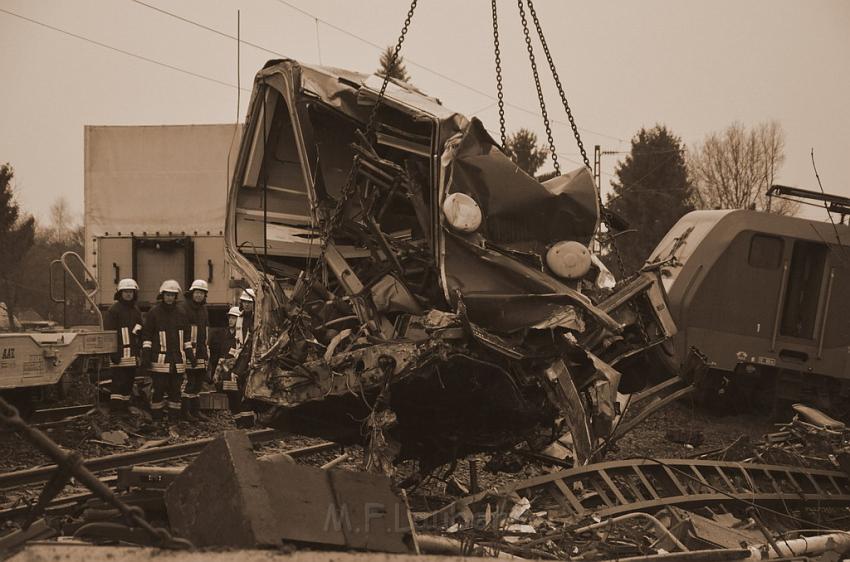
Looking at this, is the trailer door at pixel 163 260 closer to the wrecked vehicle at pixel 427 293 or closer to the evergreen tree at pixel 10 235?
the wrecked vehicle at pixel 427 293

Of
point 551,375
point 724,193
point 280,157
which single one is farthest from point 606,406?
point 724,193

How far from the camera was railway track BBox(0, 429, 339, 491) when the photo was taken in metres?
7.81

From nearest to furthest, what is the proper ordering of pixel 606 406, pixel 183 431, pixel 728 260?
pixel 606 406
pixel 183 431
pixel 728 260

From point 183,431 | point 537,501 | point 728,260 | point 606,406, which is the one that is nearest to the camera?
point 537,501

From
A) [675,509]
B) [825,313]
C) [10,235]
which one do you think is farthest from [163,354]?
[10,235]

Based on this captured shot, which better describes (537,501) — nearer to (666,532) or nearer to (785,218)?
(666,532)

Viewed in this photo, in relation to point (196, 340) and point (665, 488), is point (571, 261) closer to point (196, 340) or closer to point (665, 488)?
point (665, 488)

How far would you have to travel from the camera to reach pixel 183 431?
11.4 m

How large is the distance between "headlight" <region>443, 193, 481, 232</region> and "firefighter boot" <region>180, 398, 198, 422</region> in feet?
23.3

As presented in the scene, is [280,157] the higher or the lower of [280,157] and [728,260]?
the higher

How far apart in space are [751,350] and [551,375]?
9.18 meters

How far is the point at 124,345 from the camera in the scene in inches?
467

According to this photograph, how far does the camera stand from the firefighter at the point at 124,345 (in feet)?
39.0

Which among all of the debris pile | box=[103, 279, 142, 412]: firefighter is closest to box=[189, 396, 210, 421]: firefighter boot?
box=[103, 279, 142, 412]: firefighter
